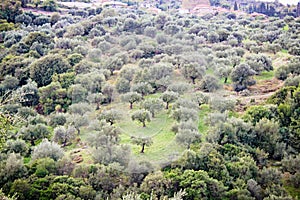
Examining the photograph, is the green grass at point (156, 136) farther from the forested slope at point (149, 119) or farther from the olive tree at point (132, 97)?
the olive tree at point (132, 97)

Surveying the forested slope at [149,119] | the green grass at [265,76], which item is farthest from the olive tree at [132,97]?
the green grass at [265,76]

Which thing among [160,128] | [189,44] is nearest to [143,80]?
[160,128]

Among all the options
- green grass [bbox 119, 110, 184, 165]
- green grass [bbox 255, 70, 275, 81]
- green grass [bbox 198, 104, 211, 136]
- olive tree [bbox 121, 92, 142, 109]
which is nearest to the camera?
green grass [bbox 119, 110, 184, 165]

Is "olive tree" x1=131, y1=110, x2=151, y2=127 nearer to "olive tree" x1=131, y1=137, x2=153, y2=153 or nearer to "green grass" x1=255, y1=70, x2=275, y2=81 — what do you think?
"olive tree" x1=131, y1=137, x2=153, y2=153

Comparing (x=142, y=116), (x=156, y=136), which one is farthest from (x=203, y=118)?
(x=142, y=116)

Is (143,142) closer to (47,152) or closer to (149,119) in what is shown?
(149,119)

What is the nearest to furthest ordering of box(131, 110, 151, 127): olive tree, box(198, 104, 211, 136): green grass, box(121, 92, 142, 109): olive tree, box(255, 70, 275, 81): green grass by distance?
box(131, 110, 151, 127): olive tree
box(198, 104, 211, 136): green grass
box(121, 92, 142, 109): olive tree
box(255, 70, 275, 81): green grass

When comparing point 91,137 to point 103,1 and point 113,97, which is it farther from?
point 103,1

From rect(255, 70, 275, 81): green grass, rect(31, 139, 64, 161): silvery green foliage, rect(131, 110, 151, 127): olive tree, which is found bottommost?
rect(31, 139, 64, 161): silvery green foliage

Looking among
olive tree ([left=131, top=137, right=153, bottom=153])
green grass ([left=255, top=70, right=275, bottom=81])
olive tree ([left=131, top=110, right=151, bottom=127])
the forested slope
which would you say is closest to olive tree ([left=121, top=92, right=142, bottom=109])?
the forested slope

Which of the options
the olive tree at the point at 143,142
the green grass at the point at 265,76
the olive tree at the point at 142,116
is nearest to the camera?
the olive tree at the point at 143,142

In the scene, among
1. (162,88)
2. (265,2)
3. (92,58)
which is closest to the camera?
(162,88)
